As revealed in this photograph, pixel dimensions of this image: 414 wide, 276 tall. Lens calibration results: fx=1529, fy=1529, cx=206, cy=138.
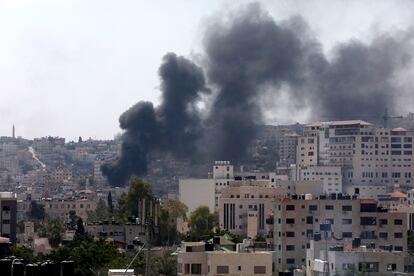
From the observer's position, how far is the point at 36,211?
356 feet

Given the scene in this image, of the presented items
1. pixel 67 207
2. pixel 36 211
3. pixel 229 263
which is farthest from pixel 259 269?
pixel 67 207

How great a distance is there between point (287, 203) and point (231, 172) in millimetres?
55575

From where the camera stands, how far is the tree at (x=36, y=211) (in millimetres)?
107125

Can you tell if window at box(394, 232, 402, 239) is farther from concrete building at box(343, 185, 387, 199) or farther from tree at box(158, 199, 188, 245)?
concrete building at box(343, 185, 387, 199)

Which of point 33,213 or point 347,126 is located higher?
point 347,126

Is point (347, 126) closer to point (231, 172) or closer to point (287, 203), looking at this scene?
point (231, 172)

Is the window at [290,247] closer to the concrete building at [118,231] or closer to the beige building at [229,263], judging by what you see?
the concrete building at [118,231]

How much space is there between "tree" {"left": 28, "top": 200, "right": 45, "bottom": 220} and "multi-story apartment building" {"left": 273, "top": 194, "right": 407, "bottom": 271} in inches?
2018

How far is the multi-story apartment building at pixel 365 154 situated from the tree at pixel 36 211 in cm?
2316

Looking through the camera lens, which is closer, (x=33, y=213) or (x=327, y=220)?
(x=327, y=220)

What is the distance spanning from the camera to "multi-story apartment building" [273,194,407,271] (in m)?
55.4

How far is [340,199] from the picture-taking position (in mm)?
57875

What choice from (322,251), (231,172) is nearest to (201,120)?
(231,172)

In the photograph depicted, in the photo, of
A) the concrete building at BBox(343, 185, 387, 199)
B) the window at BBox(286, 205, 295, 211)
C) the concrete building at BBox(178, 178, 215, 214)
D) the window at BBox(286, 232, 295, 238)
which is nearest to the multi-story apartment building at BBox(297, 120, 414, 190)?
the concrete building at BBox(343, 185, 387, 199)
